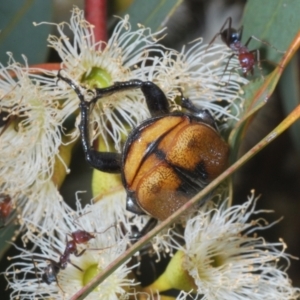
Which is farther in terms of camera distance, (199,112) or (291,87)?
(291,87)

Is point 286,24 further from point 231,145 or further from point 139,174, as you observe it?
point 139,174

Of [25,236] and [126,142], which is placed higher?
[126,142]

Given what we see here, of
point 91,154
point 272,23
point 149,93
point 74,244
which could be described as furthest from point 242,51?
point 74,244

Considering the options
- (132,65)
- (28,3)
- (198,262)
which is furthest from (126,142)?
(28,3)

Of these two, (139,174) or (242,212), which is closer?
(139,174)

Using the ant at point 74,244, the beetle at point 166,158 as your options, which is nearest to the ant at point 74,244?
the ant at point 74,244

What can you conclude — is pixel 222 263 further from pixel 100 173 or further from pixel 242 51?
pixel 242 51

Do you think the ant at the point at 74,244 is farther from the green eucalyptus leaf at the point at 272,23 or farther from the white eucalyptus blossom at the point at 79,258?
the green eucalyptus leaf at the point at 272,23
